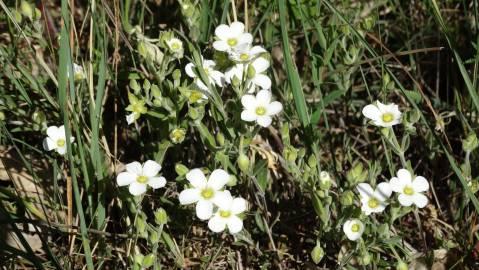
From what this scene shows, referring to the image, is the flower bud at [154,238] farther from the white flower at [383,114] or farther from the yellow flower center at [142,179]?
the white flower at [383,114]

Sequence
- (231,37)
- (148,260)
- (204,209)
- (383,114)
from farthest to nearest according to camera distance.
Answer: (231,37), (383,114), (148,260), (204,209)

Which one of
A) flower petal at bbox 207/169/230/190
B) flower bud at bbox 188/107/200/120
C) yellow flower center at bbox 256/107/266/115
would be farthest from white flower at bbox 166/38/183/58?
flower petal at bbox 207/169/230/190

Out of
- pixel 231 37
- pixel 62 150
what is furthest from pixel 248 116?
pixel 62 150

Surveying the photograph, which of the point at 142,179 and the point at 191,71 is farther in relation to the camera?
the point at 191,71

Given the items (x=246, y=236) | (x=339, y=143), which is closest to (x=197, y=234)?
(x=246, y=236)

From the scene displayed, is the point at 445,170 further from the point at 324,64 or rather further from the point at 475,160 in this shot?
the point at 324,64

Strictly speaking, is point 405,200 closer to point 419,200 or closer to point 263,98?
point 419,200

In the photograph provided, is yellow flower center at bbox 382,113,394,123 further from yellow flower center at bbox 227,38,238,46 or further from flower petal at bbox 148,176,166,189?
flower petal at bbox 148,176,166,189

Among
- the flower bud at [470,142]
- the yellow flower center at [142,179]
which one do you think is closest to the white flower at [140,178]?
the yellow flower center at [142,179]
